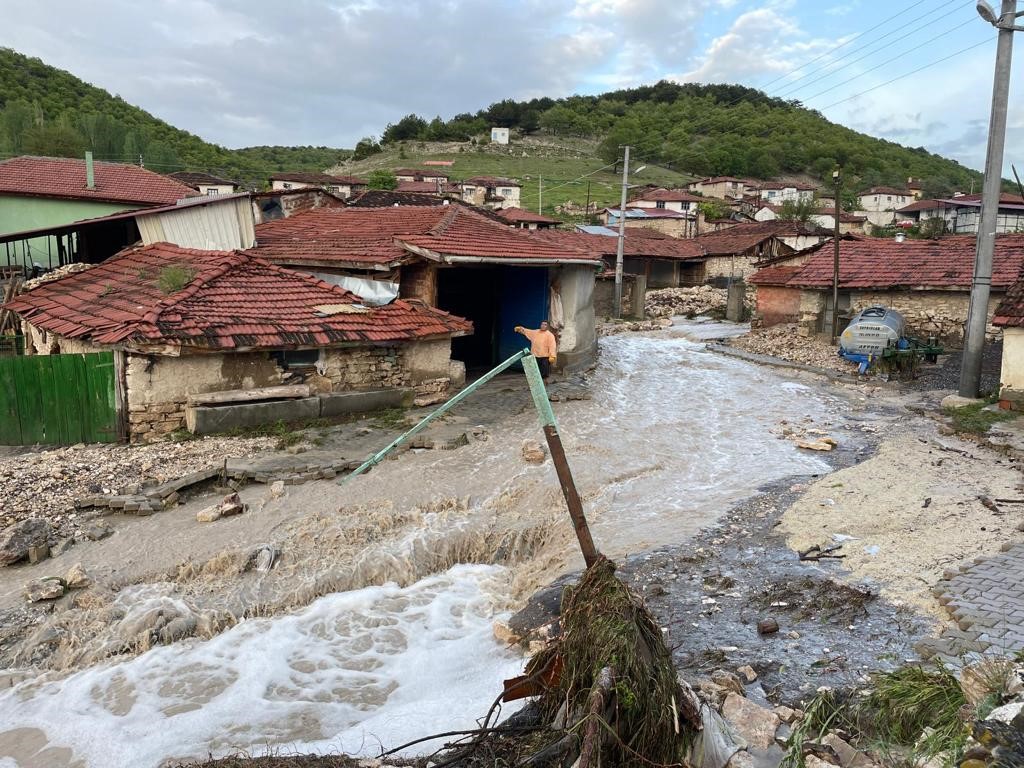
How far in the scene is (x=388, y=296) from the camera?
13594 mm

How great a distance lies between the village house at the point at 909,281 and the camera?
1900 cm

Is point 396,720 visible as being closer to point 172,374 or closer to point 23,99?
point 172,374

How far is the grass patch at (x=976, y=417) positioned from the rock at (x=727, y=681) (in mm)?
8992

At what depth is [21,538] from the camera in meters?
7.79

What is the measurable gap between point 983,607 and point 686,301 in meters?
29.1

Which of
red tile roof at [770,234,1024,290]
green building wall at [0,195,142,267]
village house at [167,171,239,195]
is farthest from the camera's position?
village house at [167,171,239,195]

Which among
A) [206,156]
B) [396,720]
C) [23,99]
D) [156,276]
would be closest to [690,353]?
[156,276]

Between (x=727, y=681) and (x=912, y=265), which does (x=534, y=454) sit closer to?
(x=727, y=681)

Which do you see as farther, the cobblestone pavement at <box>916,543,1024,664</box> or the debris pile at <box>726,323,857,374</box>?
the debris pile at <box>726,323,857,374</box>

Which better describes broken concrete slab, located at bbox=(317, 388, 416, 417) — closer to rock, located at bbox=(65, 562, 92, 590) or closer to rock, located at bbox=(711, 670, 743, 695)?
rock, located at bbox=(65, 562, 92, 590)

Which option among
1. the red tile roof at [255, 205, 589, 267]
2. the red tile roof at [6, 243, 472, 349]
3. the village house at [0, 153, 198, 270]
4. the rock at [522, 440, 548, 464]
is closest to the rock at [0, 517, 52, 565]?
the red tile roof at [6, 243, 472, 349]

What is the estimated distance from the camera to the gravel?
27.8 feet

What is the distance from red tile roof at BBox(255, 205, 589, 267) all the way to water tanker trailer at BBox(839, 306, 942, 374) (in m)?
7.22

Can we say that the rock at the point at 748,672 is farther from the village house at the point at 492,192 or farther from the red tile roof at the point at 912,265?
the village house at the point at 492,192
